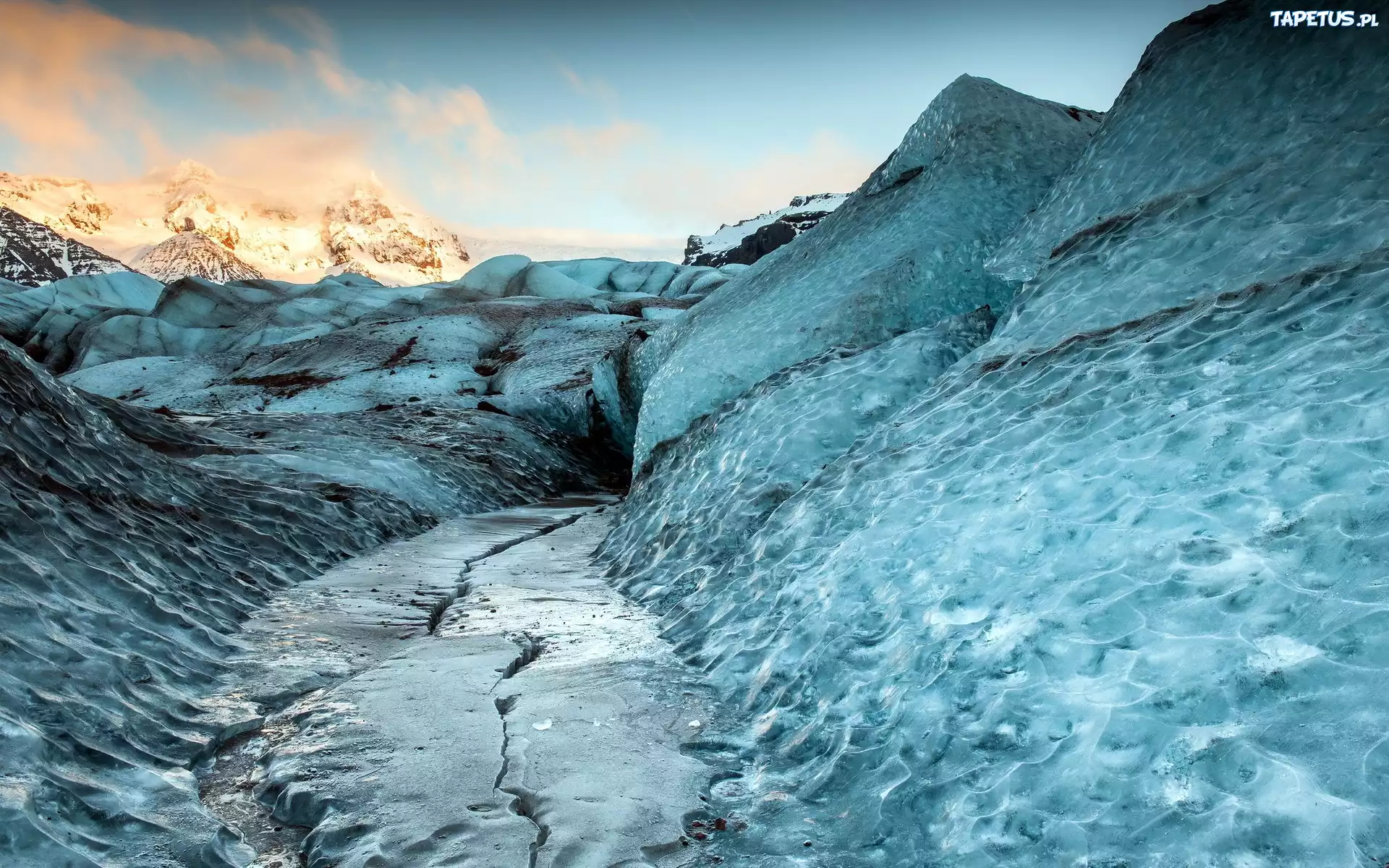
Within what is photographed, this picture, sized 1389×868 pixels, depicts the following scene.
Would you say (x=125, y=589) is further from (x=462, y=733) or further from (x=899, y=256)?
(x=899, y=256)

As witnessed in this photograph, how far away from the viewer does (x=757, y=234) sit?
226 feet

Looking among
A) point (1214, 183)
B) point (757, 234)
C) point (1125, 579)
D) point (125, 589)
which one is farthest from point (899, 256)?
point (757, 234)

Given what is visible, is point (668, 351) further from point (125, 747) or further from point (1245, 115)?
point (125, 747)

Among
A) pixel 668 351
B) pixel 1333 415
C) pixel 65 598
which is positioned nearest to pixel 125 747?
pixel 65 598

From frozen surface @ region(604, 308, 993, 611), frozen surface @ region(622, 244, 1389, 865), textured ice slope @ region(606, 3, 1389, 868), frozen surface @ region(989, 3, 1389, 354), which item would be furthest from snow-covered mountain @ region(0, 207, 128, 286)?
frozen surface @ region(622, 244, 1389, 865)

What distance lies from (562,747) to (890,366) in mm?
4093

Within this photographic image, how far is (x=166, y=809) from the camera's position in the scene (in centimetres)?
284

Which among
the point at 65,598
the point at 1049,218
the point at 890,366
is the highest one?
the point at 1049,218

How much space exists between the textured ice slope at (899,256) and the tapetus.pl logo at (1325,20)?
2.44m

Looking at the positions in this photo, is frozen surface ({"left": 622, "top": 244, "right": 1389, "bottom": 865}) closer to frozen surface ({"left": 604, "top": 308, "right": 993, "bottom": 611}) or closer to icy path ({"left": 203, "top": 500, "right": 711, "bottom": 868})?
icy path ({"left": 203, "top": 500, "right": 711, "bottom": 868})

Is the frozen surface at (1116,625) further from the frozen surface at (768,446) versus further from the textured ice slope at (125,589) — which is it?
the textured ice slope at (125,589)

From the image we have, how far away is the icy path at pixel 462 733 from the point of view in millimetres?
2719

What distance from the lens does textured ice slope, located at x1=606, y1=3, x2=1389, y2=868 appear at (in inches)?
90.7

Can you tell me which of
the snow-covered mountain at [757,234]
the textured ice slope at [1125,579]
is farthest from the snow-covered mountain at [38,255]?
the textured ice slope at [1125,579]
